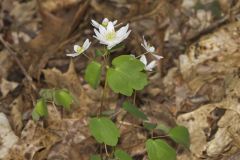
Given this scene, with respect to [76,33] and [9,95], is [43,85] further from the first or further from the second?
[76,33]

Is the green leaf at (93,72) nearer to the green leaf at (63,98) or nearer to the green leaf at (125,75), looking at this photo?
the green leaf at (125,75)

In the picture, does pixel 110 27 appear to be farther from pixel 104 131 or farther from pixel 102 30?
pixel 104 131

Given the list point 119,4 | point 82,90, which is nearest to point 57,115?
point 82,90

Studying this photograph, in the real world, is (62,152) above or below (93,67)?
below

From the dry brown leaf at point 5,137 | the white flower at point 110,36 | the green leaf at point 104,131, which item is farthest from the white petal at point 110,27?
the dry brown leaf at point 5,137

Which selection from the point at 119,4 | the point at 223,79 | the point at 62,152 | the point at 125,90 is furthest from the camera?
the point at 119,4

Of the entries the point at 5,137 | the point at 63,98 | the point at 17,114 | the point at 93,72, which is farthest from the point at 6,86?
the point at 93,72

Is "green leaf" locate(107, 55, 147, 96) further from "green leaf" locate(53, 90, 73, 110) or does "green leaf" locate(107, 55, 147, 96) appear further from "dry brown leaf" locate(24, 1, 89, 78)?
"dry brown leaf" locate(24, 1, 89, 78)
